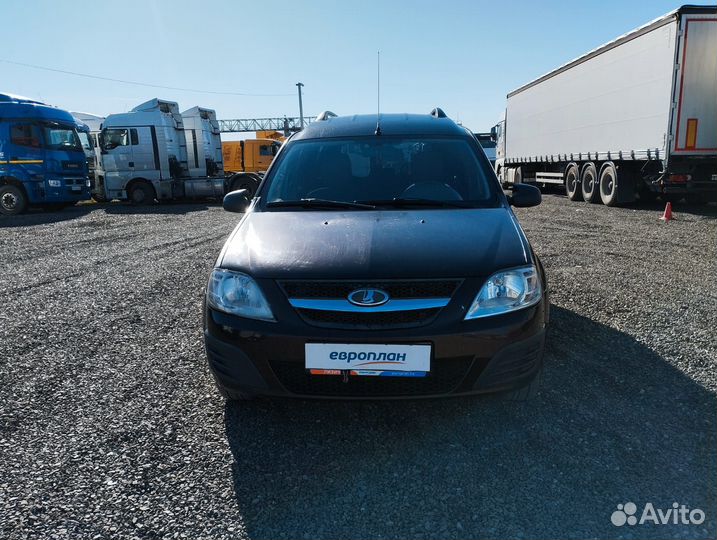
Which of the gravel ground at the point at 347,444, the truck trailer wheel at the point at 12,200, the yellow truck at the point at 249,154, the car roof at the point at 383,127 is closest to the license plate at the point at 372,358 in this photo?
the gravel ground at the point at 347,444

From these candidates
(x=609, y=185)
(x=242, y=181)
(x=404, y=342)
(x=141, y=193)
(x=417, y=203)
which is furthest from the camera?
(x=242, y=181)

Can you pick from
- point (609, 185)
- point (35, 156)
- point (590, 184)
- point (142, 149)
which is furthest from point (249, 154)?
point (609, 185)

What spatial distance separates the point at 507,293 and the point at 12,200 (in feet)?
53.6

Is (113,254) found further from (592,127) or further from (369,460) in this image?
(592,127)

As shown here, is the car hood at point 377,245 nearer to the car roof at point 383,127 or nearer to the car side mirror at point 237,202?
the car side mirror at point 237,202

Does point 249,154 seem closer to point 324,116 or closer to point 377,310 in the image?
point 324,116

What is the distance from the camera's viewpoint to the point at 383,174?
343cm

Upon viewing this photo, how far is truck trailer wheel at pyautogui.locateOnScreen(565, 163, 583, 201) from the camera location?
15.1 meters

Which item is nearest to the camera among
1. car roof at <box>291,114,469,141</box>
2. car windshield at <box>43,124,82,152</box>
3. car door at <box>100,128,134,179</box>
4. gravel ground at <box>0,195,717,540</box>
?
gravel ground at <box>0,195,717,540</box>

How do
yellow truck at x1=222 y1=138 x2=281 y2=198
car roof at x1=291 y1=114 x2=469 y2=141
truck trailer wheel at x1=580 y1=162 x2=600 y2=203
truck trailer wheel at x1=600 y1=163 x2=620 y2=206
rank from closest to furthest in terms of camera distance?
car roof at x1=291 y1=114 x2=469 y2=141 → truck trailer wheel at x1=600 y1=163 x2=620 y2=206 → truck trailer wheel at x1=580 y1=162 x2=600 y2=203 → yellow truck at x1=222 y1=138 x2=281 y2=198

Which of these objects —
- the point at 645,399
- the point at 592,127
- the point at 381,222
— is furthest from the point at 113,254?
the point at 592,127

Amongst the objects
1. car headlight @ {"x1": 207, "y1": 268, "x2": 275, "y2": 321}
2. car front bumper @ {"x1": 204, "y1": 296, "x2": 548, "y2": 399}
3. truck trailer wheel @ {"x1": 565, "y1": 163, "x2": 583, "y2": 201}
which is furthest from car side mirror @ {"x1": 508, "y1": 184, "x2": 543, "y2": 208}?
truck trailer wheel @ {"x1": 565, "y1": 163, "x2": 583, "y2": 201}

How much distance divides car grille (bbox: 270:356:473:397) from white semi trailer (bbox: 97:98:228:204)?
16.7 metres

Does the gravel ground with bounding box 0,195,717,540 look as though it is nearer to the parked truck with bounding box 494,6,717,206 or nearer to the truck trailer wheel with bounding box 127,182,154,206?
the parked truck with bounding box 494,6,717,206
